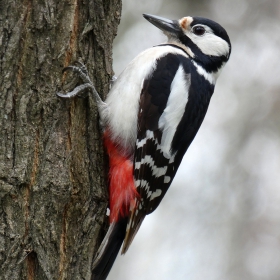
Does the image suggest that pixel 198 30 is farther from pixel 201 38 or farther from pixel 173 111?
pixel 173 111

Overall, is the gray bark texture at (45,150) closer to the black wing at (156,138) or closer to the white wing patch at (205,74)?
the black wing at (156,138)

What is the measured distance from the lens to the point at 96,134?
10.2 feet

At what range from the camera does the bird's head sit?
387 centimetres

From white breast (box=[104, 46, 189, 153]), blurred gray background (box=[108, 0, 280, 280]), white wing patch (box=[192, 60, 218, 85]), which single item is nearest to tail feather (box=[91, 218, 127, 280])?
white breast (box=[104, 46, 189, 153])

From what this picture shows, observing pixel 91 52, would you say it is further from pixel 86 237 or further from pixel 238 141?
pixel 238 141

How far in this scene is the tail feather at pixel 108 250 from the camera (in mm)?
3064

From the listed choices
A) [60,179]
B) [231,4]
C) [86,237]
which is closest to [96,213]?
[86,237]

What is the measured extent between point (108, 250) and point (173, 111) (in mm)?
919

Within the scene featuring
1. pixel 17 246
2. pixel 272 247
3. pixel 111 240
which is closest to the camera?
pixel 17 246

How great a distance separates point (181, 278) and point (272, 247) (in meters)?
1.34

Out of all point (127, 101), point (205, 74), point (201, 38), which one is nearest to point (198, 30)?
point (201, 38)

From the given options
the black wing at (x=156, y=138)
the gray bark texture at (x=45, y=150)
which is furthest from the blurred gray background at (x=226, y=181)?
the gray bark texture at (x=45, y=150)

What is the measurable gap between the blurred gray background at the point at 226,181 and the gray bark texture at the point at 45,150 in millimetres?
4103

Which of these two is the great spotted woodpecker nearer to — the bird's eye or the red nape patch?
the red nape patch
